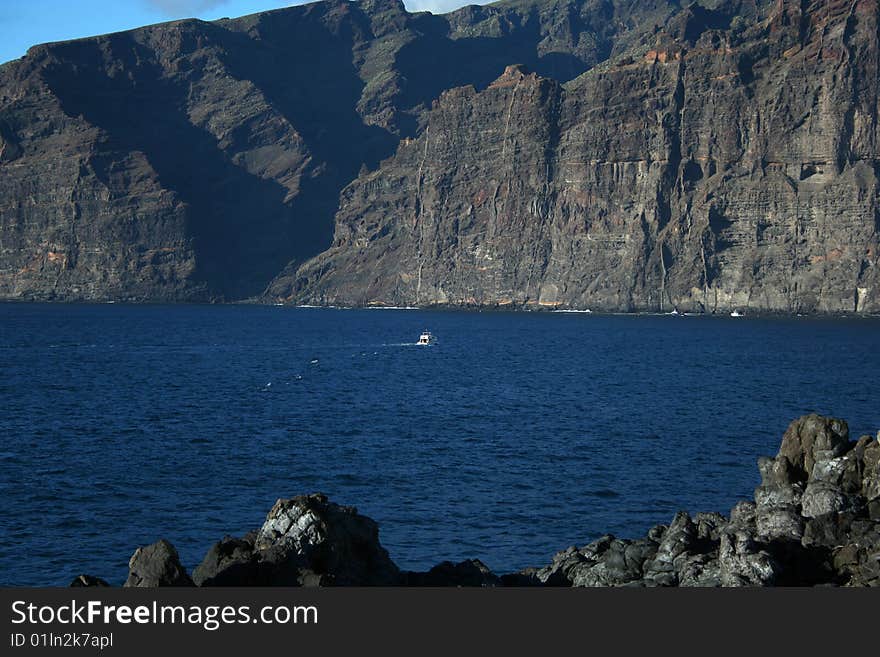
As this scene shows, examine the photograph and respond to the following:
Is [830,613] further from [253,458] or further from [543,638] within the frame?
[253,458]

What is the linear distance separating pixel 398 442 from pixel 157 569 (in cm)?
4195

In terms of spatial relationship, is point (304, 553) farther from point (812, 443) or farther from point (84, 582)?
point (812, 443)

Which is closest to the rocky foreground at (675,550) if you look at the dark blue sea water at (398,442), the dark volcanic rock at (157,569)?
the dark volcanic rock at (157,569)

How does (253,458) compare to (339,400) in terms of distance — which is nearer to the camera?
(253,458)

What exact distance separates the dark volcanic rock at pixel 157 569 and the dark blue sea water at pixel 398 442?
12174 millimetres

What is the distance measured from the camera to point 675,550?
3297 cm

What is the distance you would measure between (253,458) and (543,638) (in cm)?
4248

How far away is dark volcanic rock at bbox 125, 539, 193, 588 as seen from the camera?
997 inches

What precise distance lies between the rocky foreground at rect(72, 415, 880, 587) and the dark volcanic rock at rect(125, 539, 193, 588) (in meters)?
0.02

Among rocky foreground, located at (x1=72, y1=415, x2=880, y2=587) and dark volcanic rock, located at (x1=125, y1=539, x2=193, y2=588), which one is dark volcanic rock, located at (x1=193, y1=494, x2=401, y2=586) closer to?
rocky foreground, located at (x1=72, y1=415, x2=880, y2=587)

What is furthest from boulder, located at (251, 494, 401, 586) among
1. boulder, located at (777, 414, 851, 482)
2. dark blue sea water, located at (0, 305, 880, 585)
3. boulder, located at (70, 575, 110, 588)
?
boulder, located at (777, 414, 851, 482)

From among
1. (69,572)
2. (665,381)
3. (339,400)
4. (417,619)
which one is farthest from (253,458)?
(665,381)

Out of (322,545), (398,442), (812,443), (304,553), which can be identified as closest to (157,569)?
(304,553)

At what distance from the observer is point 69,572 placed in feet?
123
